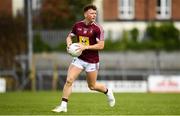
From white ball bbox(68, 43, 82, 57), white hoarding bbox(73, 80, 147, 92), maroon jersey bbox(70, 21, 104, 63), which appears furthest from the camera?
white hoarding bbox(73, 80, 147, 92)

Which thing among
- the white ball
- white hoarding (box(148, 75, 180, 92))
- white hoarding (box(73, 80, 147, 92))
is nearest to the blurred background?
white hoarding (box(73, 80, 147, 92))

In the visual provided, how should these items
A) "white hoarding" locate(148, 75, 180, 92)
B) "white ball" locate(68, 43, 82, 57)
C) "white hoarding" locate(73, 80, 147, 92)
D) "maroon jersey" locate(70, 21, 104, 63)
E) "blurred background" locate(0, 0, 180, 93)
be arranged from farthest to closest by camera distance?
"blurred background" locate(0, 0, 180, 93) < "white hoarding" locate(73, 80, 147, 92) < "white hoarding" locate(148, 75, 180, 92) < "maroon jersey" locate(70, 21, 104, 63) < "white ball" locate(68, 43, 82, 57)

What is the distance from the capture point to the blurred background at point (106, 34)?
5094cm

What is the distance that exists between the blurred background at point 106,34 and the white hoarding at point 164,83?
213 inches

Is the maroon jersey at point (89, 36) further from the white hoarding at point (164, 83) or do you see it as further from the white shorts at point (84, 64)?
the white hoarding at point (164, 83)

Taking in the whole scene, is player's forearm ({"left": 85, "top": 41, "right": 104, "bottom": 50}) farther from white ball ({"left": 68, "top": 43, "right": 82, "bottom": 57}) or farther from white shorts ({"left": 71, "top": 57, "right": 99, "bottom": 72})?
white shorts ({"left": 71, "top": 57, "right": 99, "bottom": 72})

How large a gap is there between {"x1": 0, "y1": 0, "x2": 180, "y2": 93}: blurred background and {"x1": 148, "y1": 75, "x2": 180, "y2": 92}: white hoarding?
5405 millimetres

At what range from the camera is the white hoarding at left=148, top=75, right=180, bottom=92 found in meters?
39.8

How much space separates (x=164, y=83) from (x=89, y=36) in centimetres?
2169

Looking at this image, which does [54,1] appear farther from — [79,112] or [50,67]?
[79,112]

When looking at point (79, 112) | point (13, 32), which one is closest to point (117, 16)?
point (13, 32)

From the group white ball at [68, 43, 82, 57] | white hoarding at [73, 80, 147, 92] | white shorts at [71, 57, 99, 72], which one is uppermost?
white ball at [68, 43, 82, 57]

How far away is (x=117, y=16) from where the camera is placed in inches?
2347

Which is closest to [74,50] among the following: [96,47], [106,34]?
[96,47]
